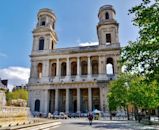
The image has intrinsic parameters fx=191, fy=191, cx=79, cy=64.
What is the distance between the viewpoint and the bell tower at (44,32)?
204ft

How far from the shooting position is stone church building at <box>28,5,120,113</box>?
54281mm

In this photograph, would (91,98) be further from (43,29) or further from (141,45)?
(141,45)

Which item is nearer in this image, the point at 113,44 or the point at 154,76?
the point at 154,76

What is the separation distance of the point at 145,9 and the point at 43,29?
5231cm

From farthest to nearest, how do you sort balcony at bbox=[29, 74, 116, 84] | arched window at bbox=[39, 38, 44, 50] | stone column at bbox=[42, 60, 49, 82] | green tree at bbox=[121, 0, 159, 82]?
arched window at bbox=[39, 38, 44, 50] < stone column at bbox=[42, 60, 49, 82] < balcony at bbox=[29, 74, 116, 84] < green tree at bbox=[121, 0, 159, 82]

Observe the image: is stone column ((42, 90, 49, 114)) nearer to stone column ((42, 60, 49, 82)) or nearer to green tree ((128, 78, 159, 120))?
stone column ((42, 60, 49, 82))

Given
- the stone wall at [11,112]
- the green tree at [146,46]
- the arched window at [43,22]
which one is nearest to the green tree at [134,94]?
the green tree at [146,46]

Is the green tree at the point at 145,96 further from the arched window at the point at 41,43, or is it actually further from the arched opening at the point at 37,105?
the arched window at the point at 41,43

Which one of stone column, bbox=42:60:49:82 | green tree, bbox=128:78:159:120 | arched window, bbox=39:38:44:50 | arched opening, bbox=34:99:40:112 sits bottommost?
arched opening, bbox=34:99:40:112

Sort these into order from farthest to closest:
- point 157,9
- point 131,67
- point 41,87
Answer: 1. point 41,87
2. point 131,67
3. point 157,9

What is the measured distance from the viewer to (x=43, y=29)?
6281cm

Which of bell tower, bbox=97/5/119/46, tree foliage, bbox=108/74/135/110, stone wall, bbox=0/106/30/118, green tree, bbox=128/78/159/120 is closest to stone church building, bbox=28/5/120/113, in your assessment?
bell tower, bbox=97/5/119/46

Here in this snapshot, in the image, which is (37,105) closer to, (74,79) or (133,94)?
(74,79)

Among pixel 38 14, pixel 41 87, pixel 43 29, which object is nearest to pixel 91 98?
pixel 41 87
